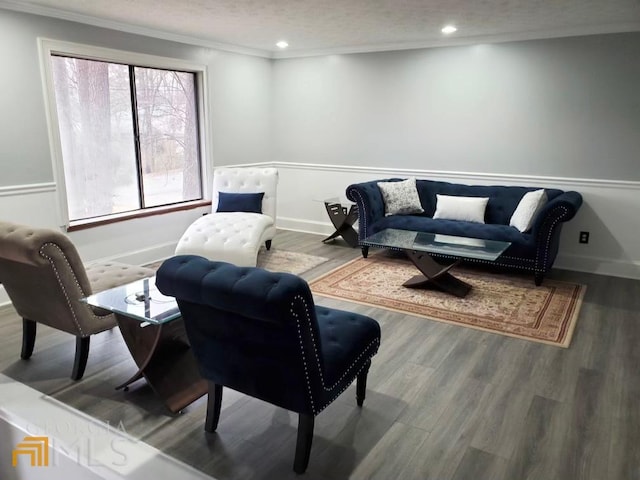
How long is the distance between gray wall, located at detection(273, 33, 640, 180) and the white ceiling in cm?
21

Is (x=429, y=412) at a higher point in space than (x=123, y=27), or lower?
lower

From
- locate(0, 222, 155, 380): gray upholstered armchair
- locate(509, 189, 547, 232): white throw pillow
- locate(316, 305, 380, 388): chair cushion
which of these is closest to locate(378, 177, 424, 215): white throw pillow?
locate(509, 189, 547, 232): white throw pillow

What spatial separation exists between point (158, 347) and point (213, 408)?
17.5 inches

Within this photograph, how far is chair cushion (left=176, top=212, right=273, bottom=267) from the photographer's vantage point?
428cm

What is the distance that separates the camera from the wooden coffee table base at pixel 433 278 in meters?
4.12

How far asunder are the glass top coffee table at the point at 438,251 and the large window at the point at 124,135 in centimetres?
246

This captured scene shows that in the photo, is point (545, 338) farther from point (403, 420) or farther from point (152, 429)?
point (152, 429)

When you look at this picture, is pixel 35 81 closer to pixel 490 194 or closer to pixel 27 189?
pixel 27 189

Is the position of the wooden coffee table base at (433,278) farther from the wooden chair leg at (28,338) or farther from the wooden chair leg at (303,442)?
the wooden chair leg at (28,338)

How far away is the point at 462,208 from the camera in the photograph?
16.3 ft

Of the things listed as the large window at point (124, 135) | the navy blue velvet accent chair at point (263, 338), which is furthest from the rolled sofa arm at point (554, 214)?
the large window at point (124, 135)

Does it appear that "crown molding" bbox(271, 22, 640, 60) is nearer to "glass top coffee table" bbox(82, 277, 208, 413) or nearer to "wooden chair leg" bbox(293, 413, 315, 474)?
"glass top coffee table" bbox(82, 277, 208, 413)

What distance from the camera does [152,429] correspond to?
2291 mm

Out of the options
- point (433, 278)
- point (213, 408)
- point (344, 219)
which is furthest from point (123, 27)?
point (213, 408)
